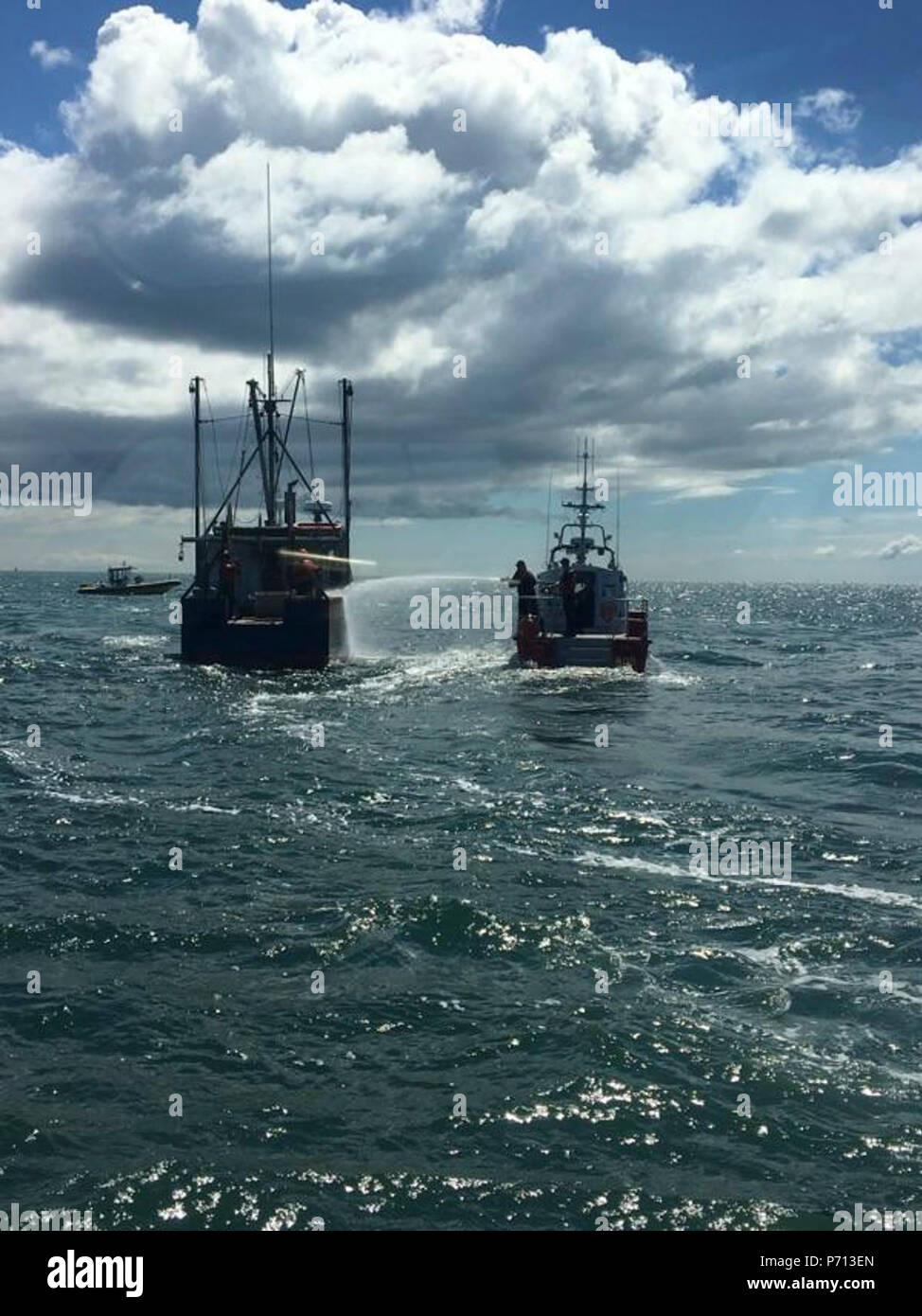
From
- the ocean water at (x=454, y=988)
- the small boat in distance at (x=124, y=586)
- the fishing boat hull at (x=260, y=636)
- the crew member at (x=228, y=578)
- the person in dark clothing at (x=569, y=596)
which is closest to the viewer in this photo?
the ocean water at (x=454, y=988)

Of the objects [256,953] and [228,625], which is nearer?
[256,953]

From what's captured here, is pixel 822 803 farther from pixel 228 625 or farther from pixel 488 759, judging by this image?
pixel 228 625

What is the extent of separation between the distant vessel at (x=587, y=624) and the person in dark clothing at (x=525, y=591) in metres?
0.27

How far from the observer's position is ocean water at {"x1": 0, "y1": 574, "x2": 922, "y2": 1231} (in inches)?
307

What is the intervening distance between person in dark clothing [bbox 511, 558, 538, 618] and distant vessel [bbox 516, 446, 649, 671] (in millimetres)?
267

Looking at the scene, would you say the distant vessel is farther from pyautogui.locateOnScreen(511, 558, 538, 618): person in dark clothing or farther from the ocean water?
the ocean water

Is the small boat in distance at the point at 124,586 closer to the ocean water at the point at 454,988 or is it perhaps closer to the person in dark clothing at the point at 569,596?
the person in dark clothing at the point at 569,596

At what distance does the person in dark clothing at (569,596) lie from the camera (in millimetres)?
44188

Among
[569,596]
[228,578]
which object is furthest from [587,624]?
[228,578]

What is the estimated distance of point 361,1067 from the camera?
372 inches

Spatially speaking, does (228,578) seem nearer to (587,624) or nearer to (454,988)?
(587,624)

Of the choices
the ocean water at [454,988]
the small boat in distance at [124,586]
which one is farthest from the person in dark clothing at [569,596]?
the small boat in distance at [124,586]
